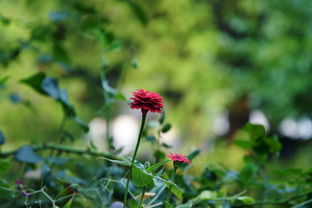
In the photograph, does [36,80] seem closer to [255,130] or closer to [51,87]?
[51,87]

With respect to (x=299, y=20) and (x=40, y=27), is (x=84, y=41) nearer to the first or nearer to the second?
(x=299, y=20)

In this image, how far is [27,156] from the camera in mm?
373

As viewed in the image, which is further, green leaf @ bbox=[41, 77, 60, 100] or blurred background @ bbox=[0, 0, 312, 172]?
blurred background @ bbox=[0, 0, 312, 172]

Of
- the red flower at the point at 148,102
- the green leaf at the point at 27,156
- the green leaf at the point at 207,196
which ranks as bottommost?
the green leaf at the point at 207,196

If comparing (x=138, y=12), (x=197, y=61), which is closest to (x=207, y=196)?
(x=138, y=12)

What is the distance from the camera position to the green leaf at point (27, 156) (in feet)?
1.20

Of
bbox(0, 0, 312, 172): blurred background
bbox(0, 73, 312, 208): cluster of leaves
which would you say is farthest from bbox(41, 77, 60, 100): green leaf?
bbox(0, 0, 312, 172): blurred background

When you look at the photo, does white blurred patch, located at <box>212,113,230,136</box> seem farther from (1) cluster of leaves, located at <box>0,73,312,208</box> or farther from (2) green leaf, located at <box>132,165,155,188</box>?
(2) green leaf, located at <box>132,165,155,188</box>

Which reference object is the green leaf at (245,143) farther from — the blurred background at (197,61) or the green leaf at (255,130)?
the blurred background at (197,61)

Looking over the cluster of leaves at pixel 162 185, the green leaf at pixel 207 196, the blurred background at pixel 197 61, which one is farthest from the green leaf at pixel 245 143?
the blurred background at pixel 197 61

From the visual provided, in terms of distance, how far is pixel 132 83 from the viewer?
3.17 meters

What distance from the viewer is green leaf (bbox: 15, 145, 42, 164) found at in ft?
1.20

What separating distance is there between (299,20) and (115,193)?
241cm

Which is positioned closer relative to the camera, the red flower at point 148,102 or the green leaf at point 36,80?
the red flower at point 148,102
